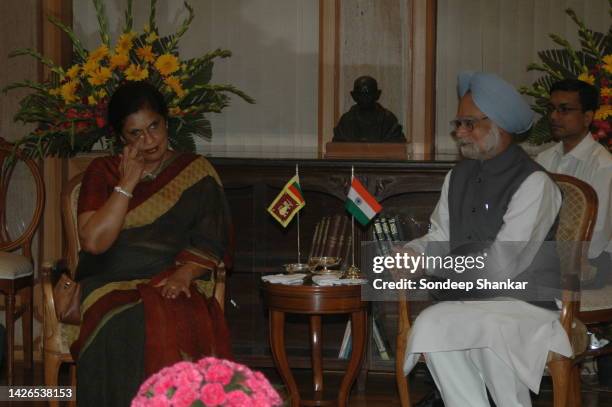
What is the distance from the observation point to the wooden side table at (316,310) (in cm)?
377

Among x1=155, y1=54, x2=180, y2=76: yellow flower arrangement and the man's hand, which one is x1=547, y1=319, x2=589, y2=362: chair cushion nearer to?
the man's hand

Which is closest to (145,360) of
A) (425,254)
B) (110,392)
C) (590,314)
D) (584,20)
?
(110,392)

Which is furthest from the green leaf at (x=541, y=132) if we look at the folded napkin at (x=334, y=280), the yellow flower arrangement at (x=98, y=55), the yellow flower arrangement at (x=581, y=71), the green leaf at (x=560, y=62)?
the yellow flower arrangement at (x=98, y=55)

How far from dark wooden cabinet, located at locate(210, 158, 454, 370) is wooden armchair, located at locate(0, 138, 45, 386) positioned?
3.22 ft

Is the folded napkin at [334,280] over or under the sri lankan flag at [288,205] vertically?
under

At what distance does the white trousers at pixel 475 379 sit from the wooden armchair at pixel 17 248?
6.86 ft

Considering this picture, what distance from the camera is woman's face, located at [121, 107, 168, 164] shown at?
3.57m

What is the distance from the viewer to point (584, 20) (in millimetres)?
5355

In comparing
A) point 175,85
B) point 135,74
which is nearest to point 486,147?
point 175,85

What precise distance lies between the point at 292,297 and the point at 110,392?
0.84m

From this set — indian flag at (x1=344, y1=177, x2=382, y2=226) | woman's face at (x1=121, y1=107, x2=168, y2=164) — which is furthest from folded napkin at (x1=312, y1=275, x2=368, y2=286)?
woman's face at (x1=121, y1=107, x2=168, y2=164)

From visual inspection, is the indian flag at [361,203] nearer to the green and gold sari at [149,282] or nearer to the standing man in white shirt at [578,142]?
the green and gold sari at [149,282]

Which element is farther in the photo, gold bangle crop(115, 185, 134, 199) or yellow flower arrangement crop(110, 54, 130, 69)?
yellow flower arrangement crop(110, 54, 130, 69)

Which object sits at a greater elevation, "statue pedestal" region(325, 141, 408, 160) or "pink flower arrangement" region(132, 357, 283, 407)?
"statue pedestal" region(325, 141, 408, 160)
